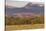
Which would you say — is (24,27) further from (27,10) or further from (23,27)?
(27,10)

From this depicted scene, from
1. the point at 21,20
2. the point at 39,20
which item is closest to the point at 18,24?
the point at 21,20

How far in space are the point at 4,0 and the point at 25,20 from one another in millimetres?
453

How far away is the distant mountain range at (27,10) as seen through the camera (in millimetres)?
1385

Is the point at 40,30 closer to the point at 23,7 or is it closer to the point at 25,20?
the point at 25,20

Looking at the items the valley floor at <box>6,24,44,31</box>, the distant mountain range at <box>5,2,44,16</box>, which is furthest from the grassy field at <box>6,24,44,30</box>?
the distant mountain range at <box>5,2,44,16</box>

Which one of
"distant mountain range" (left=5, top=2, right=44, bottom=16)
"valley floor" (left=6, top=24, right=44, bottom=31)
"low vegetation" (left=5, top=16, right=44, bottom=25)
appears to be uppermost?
"distant mountain range" (left=5, top=2, right=44, bottom=16)

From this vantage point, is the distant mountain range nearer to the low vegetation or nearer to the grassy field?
the low vegetation

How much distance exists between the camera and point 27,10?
1.41 m

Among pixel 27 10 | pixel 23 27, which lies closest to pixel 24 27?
pixel 23 27

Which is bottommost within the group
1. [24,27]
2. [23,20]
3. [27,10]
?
[24,27]

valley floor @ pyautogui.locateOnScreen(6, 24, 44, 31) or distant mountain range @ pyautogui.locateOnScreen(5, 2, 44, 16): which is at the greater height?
distant mountain range @ pyautogui.locateOnScreen(5, 2, 44, 16)

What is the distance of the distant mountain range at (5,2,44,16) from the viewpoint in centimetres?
138

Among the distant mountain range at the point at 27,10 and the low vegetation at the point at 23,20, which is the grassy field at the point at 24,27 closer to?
the low vegetation at the point at 23,20
